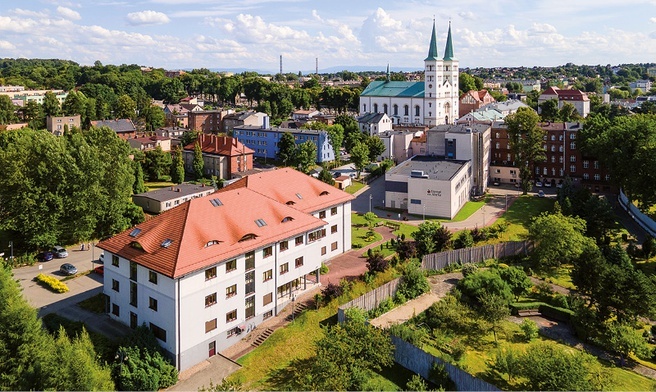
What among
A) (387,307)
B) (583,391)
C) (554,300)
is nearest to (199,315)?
(387,307)

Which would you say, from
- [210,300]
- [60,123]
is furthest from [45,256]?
[60,123]

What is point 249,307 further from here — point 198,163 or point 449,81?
point 449,81

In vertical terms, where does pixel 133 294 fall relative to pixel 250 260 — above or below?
below

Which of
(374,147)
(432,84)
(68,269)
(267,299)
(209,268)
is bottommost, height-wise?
(267,299)

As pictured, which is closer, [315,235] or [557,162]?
[315,235]

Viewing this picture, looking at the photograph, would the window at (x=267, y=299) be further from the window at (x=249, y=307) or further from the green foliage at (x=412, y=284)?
the green foliage at (x=412, y=284)

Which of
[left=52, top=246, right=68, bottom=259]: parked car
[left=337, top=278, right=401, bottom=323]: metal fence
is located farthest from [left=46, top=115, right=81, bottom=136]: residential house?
[left=337, top=278, right=401, bottom=323]: metal fence

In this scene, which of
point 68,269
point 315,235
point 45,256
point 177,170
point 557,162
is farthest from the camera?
point 557,162

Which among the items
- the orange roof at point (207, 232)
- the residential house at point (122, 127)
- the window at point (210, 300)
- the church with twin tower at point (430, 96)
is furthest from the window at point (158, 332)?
the church with twin tower at point (430, 96)
